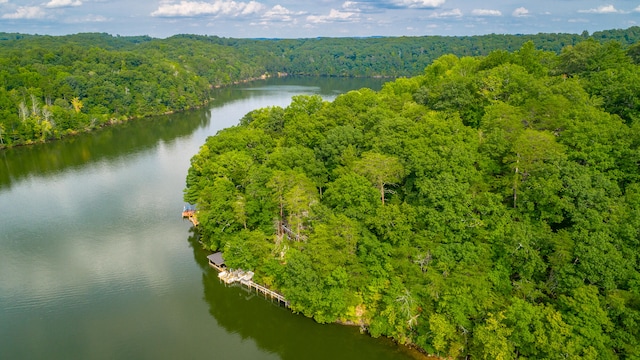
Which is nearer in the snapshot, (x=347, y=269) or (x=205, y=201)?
(x=347, y=269)

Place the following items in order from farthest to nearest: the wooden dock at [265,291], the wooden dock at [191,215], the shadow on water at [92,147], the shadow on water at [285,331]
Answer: the shadow on water at [92,147]
the wooden dock at [191,215]
the wooden dock at [265,291]
the shadow on water at [285,331]

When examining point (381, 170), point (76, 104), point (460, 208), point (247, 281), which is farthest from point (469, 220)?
point (76, 104)

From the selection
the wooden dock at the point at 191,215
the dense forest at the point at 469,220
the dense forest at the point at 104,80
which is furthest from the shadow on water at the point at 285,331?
the dense forest at the point at 104,80

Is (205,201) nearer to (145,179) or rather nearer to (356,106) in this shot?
(356,106)

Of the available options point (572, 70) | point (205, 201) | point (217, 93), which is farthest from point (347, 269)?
point (217, 93)

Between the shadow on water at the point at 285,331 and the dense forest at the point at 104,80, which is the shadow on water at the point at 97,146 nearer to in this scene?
the dense forest at the point at 104,80

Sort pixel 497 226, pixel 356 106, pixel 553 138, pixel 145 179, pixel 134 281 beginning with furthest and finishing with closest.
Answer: pixel 145 179 < pixel 356 106 < pixel 134 281 < pixel 553 138 < pixel 497 226
